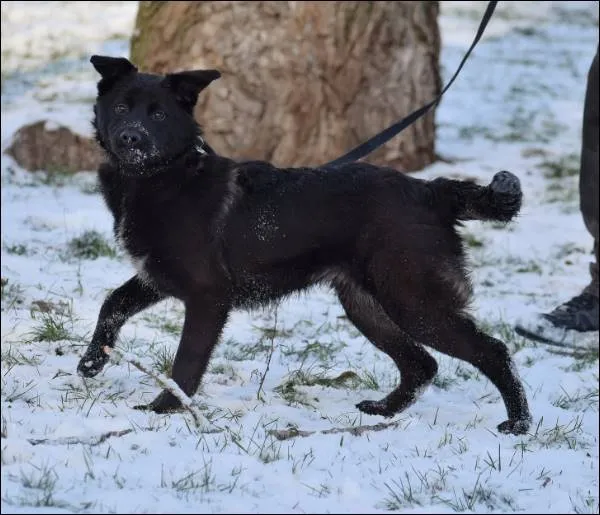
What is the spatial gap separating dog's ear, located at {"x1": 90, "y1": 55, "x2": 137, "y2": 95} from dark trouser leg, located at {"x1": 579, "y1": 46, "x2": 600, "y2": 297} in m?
2.98

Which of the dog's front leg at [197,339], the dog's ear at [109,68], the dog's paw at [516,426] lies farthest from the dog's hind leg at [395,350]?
the dog's ear at [109,68]

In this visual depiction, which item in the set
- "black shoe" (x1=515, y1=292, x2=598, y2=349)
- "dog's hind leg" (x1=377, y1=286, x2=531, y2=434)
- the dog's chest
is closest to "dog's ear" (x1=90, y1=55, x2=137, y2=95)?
the dog's chest

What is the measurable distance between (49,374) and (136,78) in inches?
52.8

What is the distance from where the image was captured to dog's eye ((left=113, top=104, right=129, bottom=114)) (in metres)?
4.15

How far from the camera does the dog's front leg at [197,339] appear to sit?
13.2ft

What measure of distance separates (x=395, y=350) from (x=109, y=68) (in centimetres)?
181

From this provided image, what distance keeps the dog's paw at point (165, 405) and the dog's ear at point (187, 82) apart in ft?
4.23

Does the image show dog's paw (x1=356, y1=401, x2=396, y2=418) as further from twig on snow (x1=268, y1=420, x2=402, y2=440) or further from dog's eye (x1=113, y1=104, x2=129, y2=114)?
dog's eye (x1=113, y1=104, x2=129, y2=114)

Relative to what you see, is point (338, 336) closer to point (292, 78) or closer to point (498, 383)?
point (498, 383)

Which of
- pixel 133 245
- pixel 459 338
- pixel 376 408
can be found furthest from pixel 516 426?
pixel 133 245

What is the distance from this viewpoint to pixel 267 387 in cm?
452

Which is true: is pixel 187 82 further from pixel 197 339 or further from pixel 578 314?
pixel 578 314

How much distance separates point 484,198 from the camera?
13.4 ft

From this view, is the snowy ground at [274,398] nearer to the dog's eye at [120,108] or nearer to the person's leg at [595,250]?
the person's leg at [595,250]
